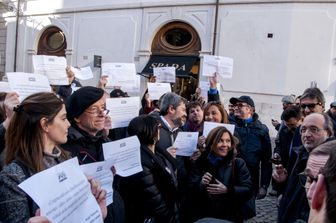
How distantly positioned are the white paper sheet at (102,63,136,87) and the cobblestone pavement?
240cm

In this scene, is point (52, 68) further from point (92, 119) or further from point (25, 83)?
point (92, 119)

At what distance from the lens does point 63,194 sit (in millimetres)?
1612

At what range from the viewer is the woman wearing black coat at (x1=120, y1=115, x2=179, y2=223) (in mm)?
2990

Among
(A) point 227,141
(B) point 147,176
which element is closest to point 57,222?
(B) point 147,176

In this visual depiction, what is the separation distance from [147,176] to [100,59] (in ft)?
43.4

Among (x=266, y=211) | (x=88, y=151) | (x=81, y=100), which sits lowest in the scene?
(x=266, y=211)

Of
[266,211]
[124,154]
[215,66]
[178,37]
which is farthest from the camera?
[178,37]

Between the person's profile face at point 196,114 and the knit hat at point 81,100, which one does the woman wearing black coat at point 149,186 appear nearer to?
the knit hat at point 81,100

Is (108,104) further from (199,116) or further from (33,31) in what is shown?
(33,31)

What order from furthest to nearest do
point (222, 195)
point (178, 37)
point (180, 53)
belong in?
point (178, 37), point (180, 53), point (222, 195)

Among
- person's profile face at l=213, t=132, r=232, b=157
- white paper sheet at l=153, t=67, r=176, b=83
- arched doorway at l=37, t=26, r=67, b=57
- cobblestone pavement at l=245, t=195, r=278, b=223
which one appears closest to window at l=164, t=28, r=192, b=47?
arched doorway at l=37, t=26, r=67, b=57

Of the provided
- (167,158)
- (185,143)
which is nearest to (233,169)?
(185,143)

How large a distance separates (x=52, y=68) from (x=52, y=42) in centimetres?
1374

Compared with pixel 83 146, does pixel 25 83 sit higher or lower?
higher
